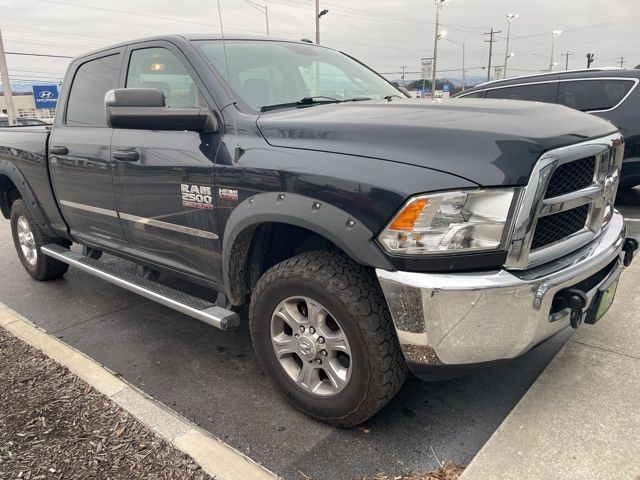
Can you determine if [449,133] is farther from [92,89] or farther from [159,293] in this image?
[92,89]

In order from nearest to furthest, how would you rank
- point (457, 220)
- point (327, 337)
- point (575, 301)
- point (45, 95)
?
point (457, 220) < point (575, 301) < point (327, 337) < point (45, 95)

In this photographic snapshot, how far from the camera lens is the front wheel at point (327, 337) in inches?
90.8

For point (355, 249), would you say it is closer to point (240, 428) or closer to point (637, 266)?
point (240, 428)

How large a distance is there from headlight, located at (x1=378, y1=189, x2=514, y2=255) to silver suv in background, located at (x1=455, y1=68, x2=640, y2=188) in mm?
5464

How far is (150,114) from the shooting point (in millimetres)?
2711

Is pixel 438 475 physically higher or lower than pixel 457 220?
lower

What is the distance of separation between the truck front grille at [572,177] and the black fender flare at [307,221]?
77 centimetres

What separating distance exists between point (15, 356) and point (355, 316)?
96.1 inches

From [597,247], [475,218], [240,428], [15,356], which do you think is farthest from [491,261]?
[15,356]

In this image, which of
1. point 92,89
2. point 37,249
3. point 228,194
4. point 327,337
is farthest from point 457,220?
point 37,249

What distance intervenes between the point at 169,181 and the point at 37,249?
261 cm

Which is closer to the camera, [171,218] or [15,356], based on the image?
[171,218]

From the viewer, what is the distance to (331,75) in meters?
3.58

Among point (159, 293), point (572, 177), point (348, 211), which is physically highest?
point (572, 177)
